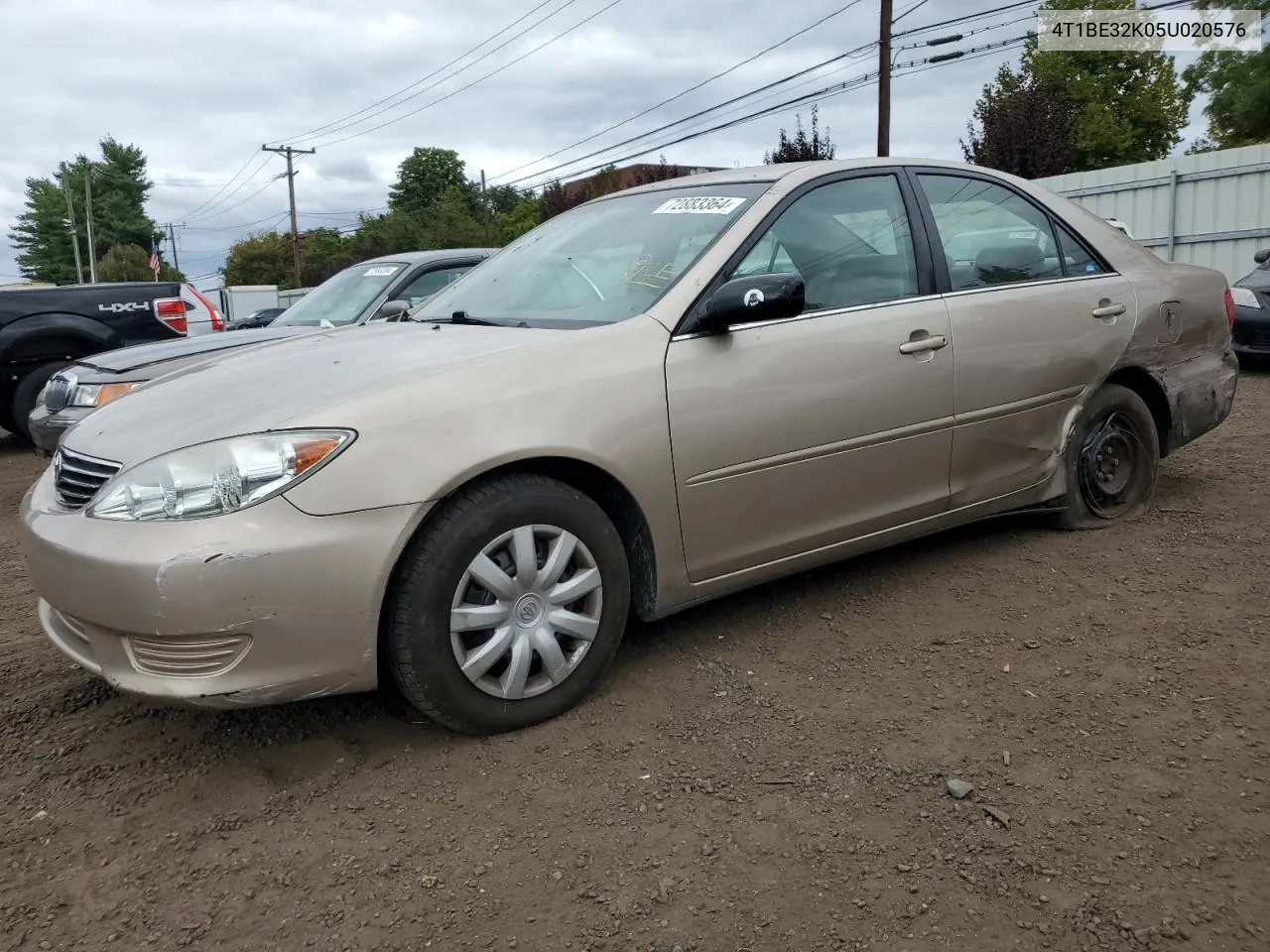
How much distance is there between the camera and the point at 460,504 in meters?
2.58

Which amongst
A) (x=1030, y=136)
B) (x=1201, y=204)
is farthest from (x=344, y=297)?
(x=1030, y=136)

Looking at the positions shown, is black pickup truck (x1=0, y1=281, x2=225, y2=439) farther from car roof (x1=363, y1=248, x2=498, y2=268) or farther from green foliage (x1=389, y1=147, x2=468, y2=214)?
green foliage (x1=389, y1=147, x2=468, y2=214)

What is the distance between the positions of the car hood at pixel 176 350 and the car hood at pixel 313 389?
2714mm

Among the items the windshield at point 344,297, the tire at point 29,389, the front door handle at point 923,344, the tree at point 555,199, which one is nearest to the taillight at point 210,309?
the tire at point 29,389

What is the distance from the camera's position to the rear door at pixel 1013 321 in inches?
144

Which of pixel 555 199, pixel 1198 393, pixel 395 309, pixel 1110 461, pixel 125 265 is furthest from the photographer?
pixel 125 265

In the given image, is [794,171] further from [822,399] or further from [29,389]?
[29,389]

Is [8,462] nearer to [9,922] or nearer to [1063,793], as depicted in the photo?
[9,922]

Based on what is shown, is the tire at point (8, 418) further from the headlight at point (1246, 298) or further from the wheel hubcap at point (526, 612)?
the headlight at point (1246, 298)

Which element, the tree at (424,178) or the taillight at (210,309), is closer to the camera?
the taillight at (210,309)

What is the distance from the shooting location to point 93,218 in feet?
254

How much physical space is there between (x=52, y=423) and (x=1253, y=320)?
10.1 m

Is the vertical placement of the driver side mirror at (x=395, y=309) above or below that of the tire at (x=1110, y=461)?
above

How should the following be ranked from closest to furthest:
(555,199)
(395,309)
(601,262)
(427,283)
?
1. (601,262)
2. (395,309)
3. (427,283)
4. (555,199)
